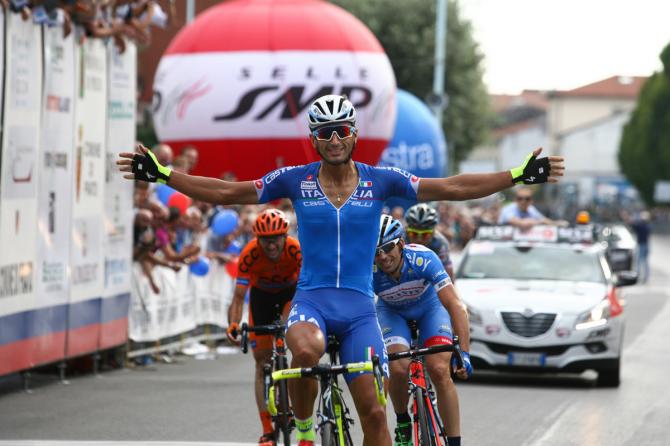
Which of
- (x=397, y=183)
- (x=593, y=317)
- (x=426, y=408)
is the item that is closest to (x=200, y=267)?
(x=593, y=317)

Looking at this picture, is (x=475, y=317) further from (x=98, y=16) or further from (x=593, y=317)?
(x=98, y=16)

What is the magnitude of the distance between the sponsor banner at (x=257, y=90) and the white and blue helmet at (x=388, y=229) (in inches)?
697

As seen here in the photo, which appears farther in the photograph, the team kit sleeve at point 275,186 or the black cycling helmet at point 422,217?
the black cycling helmet at point 422,217

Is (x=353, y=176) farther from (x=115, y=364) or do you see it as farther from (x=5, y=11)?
(x=115, y=364)

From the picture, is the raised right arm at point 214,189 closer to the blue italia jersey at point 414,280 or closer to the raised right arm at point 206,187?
the raised right arm at point 206,187

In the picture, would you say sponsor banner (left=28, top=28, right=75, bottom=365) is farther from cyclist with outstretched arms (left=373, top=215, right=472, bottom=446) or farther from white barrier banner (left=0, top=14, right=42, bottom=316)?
cyclist with outstretched arms (left=373, top=215, right=472, bottom=446)

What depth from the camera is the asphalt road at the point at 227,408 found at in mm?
11422

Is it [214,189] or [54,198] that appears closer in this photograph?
[214,189]

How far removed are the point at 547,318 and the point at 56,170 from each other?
5.30 m

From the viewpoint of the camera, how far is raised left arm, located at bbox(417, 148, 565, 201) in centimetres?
786

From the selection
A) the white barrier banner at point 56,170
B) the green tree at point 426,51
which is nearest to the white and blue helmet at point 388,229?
the white barrier banner at point 56,170

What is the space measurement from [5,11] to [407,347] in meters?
5.86

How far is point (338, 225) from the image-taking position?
765 cm

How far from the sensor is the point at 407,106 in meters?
36.6
